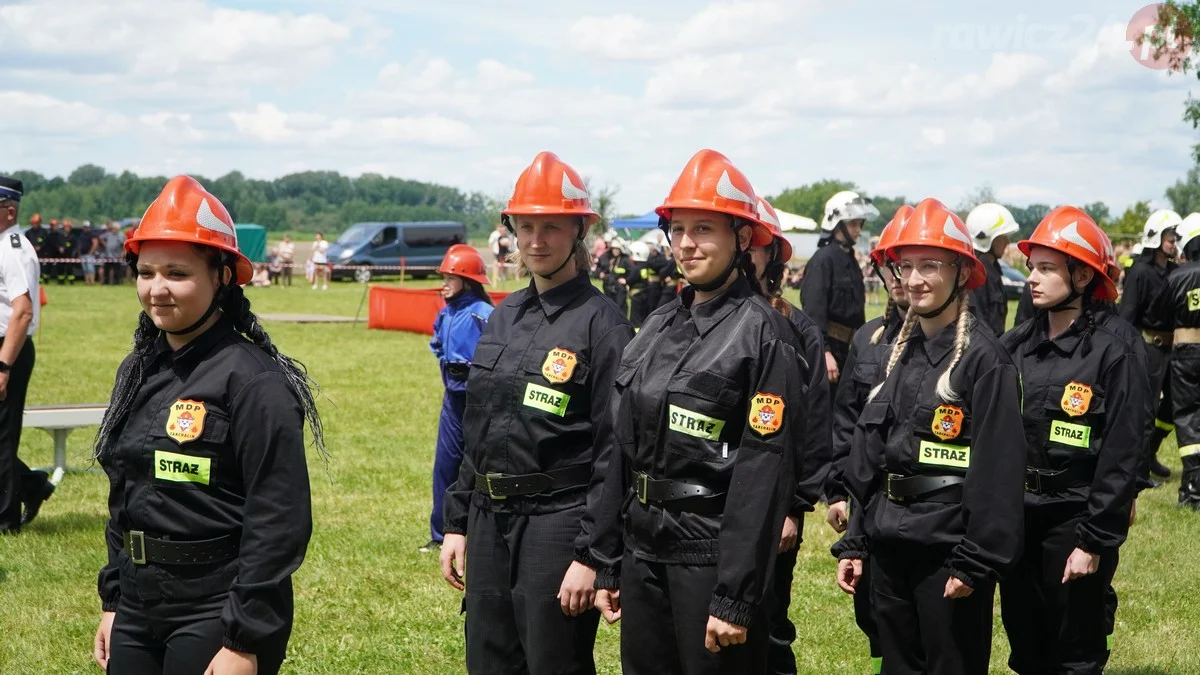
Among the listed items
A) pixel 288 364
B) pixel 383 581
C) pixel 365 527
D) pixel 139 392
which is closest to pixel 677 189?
pixel 288 364

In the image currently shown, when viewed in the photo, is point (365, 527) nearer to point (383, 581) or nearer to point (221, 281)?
point (383, 581)

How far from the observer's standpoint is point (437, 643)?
6.22 m

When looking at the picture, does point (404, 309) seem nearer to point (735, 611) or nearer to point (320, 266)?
point (320, 266)

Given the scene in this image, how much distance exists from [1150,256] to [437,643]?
699 cm

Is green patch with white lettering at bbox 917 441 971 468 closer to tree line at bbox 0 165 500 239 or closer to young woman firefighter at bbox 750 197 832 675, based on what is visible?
young woman firefighter at bbox 750 197 832 675

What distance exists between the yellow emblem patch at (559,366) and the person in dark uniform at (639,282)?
13590mm

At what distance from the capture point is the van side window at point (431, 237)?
45469mm

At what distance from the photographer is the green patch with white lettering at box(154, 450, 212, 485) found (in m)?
3.10

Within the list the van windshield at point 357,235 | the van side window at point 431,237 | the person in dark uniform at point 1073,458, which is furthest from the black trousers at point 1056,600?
the van windshield at point 357,235

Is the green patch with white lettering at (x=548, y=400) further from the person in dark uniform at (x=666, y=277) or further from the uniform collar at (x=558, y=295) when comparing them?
the person in dark uniform at (x=666, y=277)

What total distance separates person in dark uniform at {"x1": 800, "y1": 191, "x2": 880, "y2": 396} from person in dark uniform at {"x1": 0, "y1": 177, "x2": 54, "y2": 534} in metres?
5.64

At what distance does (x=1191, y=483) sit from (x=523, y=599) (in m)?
7.29

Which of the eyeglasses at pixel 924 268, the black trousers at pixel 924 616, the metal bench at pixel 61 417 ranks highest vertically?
the eyeglasses at pixel 924 268

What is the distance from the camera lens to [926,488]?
13.4 feet
